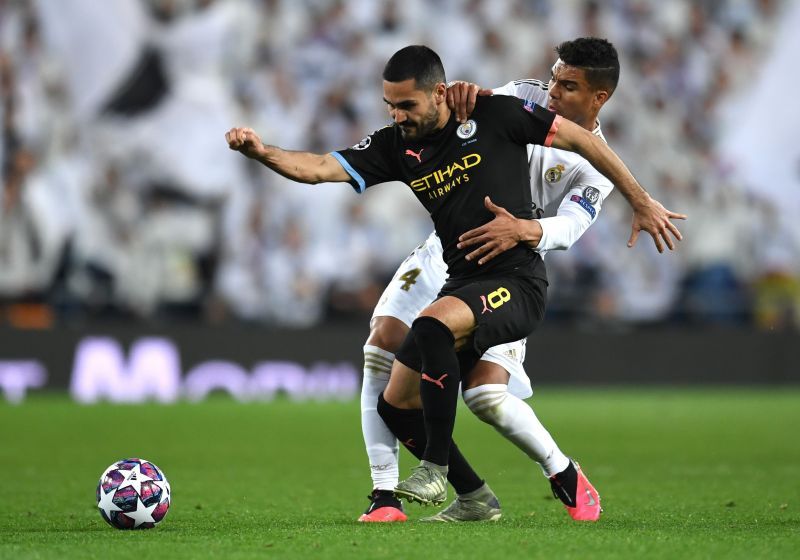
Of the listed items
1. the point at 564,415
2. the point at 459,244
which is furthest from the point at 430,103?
the point at 564,415

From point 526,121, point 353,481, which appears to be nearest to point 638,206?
point 526,121

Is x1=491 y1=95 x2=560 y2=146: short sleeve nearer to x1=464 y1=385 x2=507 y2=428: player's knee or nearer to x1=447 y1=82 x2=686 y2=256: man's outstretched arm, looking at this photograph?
x1=447 y1=82 x2=686 y2=256: man's outstretched arm

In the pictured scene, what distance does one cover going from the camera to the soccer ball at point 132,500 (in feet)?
18.8

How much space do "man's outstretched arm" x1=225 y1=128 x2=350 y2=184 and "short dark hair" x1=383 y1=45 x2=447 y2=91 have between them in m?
0.50

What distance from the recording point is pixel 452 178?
6.04 m

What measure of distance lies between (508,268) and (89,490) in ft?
10.8

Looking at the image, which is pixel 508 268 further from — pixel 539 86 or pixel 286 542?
pixel 286 542

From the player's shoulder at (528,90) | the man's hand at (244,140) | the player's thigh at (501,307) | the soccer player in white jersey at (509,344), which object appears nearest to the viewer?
the man's hand at (244,140)

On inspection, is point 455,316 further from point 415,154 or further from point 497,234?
point 415,154

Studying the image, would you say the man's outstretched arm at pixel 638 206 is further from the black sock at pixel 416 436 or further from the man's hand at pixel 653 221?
the black sock at pixel 416 436

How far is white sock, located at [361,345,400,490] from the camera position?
6.34 meters

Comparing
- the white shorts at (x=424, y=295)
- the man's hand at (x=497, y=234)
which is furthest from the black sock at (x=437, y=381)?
the white shorts at (x=424, y=295)

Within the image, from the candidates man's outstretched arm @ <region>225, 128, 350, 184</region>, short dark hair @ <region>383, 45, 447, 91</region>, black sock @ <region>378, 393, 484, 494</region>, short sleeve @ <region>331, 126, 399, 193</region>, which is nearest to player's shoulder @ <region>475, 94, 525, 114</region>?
short dark hair @ <region>383, 45, 447, 91</region>

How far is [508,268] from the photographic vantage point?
20.0 ft
